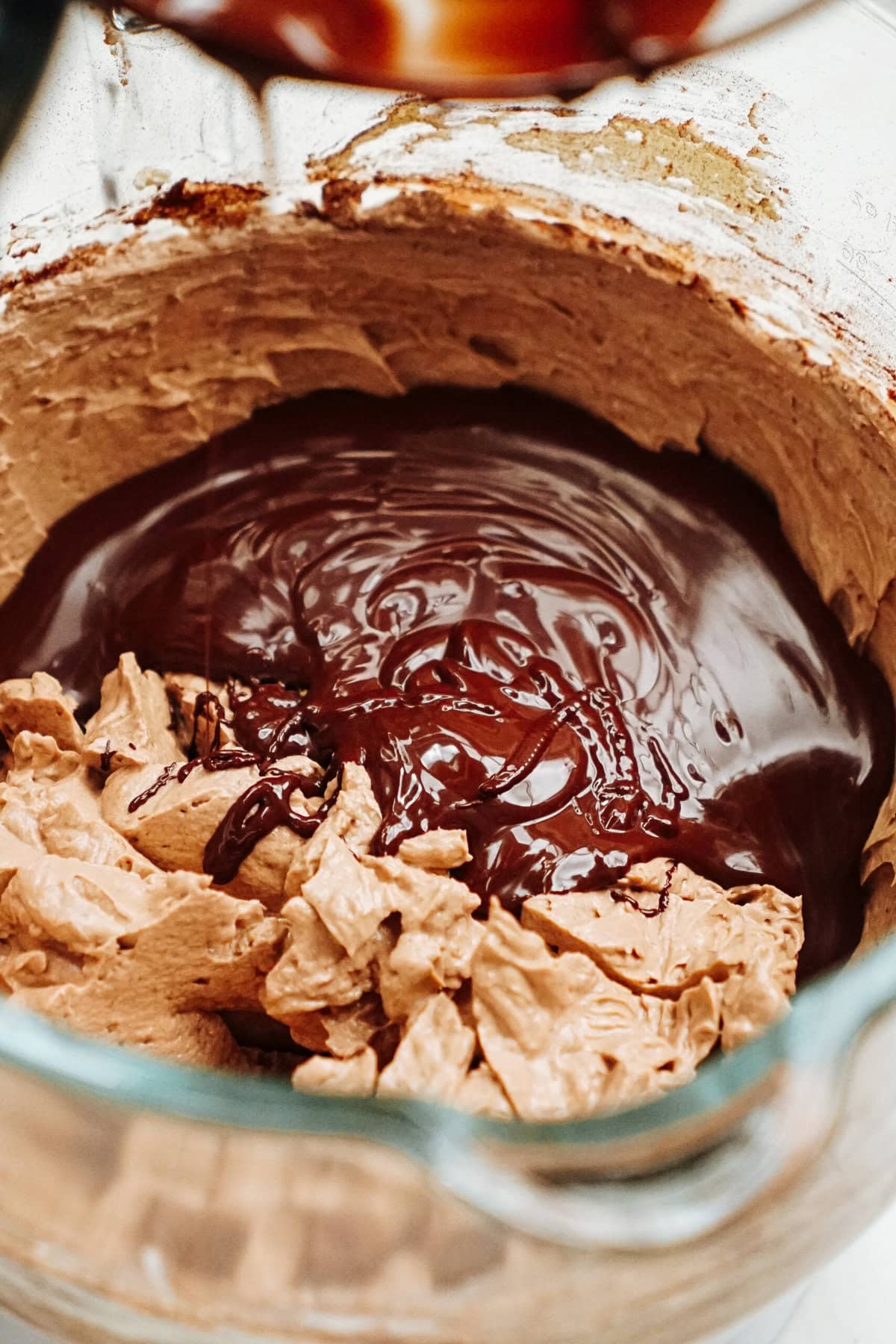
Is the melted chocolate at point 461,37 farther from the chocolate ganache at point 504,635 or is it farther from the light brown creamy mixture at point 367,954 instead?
the light brown creamy mixture at point 367,954

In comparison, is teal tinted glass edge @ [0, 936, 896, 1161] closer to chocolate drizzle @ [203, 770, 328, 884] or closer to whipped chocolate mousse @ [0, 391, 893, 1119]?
whipped chocolate mousse @ [0, 391, 893, 1119]

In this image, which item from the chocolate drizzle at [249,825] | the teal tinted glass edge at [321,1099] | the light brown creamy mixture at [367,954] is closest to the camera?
the teal tinted glass edge at [321,1099]

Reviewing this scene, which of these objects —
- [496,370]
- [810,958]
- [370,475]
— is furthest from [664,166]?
[810,958]

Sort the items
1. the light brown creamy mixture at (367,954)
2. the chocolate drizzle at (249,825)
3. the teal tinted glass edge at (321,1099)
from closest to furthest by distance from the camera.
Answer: the teal tinted glass edge at (321,1099)
the light brown creamy mixture at (367,954)
the chocolate drizzle at (249,825)

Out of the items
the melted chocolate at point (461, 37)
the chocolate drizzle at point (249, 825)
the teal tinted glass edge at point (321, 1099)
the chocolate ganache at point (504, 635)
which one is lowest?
the chocolate drizzle at point (249, 825)

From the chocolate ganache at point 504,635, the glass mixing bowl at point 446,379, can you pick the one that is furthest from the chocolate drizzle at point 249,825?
the glass mixing bowl at point 446,379

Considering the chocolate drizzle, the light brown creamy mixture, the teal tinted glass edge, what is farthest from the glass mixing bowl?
the chocolate drizzle

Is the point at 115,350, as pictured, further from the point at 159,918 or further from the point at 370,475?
the point at 159,918
